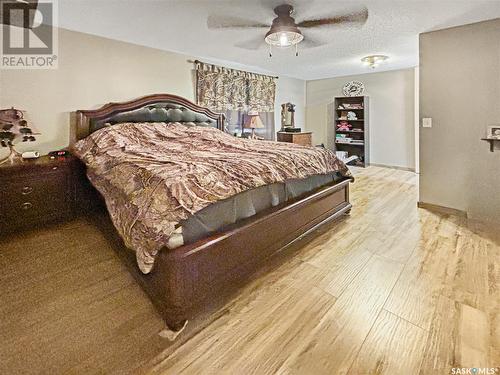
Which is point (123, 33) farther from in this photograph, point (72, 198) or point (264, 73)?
point (264, 73)

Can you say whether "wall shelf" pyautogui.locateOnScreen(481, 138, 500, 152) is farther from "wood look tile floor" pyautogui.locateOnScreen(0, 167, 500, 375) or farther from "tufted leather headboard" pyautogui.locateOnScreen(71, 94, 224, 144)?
"tufted leather headboard" pyautogui.locateOnScreen(71, 94, 224, 144)

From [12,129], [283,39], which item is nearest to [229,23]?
[283,39]

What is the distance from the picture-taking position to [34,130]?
120 inches

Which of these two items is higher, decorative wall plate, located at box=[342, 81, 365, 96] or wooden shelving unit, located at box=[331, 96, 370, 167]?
decorative wall plate, located at box=[342, 81, 365, 96]

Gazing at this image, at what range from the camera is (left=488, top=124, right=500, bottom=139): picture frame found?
9.93 feet

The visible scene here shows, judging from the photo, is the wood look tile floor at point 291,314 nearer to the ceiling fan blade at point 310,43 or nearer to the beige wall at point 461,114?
the beige wall at point 461,114

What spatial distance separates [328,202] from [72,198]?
114 inches

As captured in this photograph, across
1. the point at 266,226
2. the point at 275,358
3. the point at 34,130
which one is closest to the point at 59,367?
the point at 275,358

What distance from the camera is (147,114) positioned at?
3820 mm

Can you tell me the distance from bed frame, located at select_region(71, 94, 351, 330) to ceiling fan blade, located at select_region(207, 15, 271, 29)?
1.97 metres

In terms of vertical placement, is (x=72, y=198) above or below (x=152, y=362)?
above

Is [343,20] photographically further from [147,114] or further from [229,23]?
[147,114]

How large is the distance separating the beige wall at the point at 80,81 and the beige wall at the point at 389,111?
14.4ft

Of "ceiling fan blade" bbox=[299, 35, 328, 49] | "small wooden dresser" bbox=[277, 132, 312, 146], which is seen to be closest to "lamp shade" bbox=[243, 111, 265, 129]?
"small wooden dresser" bbox=[277, 132, 312, 146]
